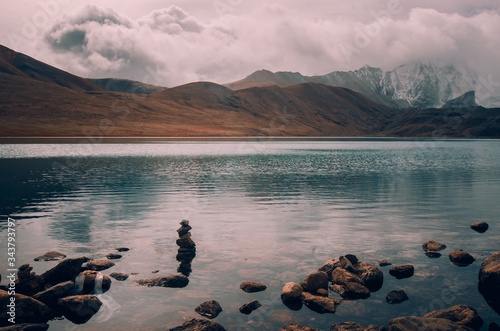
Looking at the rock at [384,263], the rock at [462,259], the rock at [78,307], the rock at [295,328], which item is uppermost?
the rock at [462,259]

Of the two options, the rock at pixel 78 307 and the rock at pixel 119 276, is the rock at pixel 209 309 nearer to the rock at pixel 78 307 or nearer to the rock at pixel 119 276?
the rock at pixel 78 307

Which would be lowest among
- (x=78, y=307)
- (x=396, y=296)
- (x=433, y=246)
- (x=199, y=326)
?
(x=78, y=307)

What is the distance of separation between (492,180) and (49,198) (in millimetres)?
58228

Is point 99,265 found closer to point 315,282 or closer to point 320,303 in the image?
point 315,282

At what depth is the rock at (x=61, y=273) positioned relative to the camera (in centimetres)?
1703

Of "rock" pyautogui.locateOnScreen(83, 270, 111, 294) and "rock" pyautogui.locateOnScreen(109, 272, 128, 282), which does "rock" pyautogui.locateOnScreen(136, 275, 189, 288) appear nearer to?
"rock" pyautogui.locateOnScreen(109, 272, 128, 282)

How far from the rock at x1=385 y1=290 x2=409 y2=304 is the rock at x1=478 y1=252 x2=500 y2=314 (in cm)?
334

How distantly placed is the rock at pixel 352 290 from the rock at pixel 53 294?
11072 mm

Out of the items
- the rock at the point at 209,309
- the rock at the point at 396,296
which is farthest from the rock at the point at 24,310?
the rock at the point at 396,296

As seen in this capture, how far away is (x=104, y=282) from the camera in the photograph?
17.3 meters

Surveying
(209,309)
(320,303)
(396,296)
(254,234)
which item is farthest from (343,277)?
(254,234)

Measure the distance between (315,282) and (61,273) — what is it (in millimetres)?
10888

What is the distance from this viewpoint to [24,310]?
1440cm

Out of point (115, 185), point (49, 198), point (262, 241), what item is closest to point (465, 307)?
point (262, 241)
